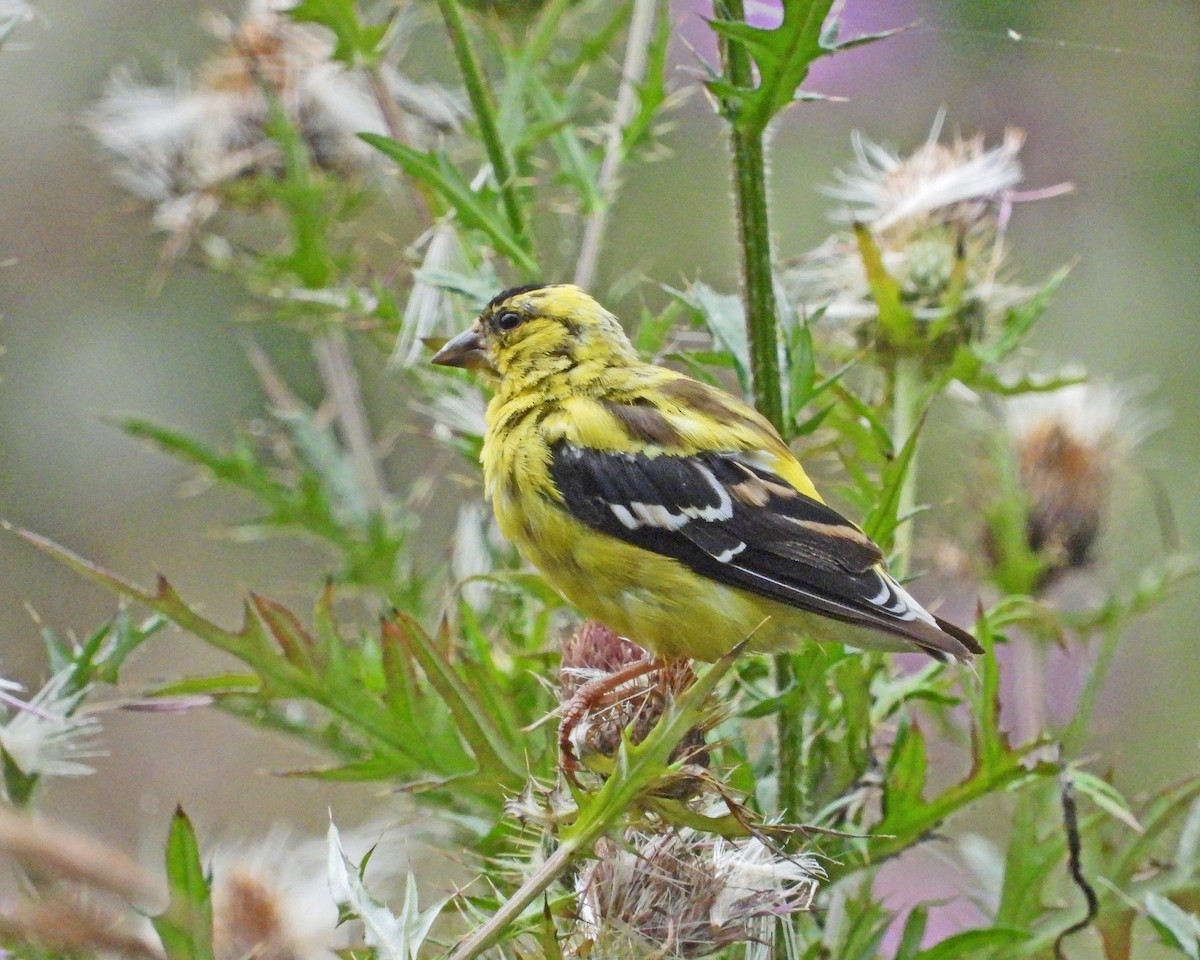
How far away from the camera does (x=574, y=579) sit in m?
1.18

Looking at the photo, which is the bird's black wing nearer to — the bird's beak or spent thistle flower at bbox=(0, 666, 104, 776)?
the bird's beak

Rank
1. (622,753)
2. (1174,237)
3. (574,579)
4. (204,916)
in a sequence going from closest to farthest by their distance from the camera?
(622,753)
(204,916)
(574,579)
(1174,237)

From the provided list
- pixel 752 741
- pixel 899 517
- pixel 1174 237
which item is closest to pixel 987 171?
pixel 899 517

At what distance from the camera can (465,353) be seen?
1380mm

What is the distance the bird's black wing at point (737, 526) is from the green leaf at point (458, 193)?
8.4 inches

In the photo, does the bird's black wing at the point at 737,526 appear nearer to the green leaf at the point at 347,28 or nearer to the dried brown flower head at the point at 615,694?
the dried brown flower head at the point at 615,694

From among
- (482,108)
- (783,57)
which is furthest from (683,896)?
(482,108)

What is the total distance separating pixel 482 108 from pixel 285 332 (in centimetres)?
155

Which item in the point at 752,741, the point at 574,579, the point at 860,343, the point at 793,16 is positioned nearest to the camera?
the point at 793,16

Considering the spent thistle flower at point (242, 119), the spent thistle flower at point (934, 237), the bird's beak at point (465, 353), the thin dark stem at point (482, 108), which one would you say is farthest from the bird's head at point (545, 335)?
the spent thistle flower at point (242, 119)

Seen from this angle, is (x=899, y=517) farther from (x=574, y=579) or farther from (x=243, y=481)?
(x=243, y=481)

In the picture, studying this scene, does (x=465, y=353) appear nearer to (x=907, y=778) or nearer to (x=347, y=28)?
(x=347, y=28)

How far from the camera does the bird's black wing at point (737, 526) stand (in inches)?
43.6

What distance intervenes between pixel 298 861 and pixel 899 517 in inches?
27.2
